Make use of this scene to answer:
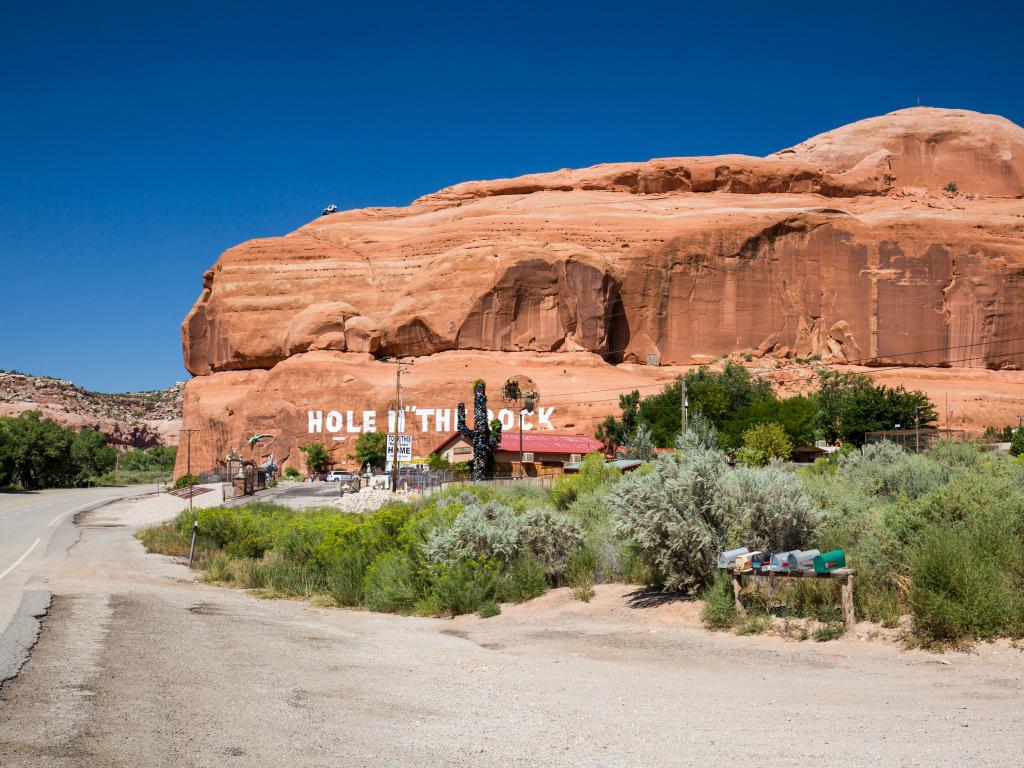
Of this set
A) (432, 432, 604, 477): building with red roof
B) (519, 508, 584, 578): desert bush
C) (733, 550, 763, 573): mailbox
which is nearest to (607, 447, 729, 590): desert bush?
(733, 550, 763, 573): mailbox

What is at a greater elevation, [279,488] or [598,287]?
[598,287]

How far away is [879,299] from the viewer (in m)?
80.2

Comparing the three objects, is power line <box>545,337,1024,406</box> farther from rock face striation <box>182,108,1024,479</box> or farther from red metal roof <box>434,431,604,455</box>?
red metal roof <box>434,431,604,455</box>

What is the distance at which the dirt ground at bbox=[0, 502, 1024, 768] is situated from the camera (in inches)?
270

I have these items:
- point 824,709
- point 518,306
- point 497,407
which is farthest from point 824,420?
point 824,709

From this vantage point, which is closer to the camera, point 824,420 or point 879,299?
point 824,420

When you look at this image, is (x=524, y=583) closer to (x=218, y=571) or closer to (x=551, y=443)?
(x=218, y=571)

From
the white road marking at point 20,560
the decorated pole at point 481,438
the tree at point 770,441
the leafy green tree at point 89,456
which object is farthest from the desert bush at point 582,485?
the leafy green tree at point 89,456

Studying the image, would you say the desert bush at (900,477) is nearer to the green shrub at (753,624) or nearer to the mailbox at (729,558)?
the mailbox at (729,558)

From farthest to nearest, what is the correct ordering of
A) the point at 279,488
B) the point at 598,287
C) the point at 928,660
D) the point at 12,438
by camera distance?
the point at 598,287
the point at 12,438
the point at 279,488
the point at 928,660

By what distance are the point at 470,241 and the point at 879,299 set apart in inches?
1366

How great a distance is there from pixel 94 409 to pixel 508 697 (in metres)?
173

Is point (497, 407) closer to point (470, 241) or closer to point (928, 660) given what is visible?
point (470, 241)

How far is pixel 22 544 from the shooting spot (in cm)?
2903
